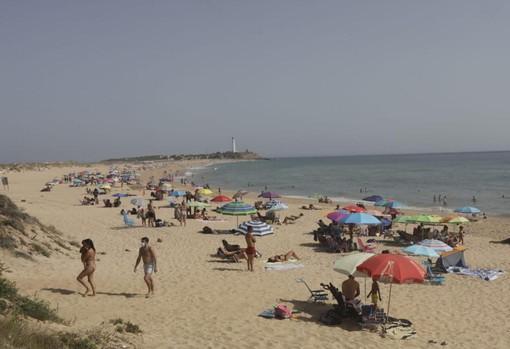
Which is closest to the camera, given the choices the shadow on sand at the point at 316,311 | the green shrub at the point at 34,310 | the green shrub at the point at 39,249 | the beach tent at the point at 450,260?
the green shrub at the point at 34,310

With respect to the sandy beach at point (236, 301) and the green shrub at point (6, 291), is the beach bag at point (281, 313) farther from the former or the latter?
the green shrub at point (6, 291)

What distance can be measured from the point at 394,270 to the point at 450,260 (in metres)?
5.93

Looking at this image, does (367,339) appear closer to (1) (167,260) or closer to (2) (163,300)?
(2) (163,300)

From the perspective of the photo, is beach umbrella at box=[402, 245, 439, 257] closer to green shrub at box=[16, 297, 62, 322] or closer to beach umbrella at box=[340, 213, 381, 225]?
beach umbrella at box=[340, 213, 381, 225]

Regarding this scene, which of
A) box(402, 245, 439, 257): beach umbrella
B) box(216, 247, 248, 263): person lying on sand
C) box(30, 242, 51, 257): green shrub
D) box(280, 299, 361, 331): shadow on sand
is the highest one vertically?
box(30, 242, 51, 257): green shrub

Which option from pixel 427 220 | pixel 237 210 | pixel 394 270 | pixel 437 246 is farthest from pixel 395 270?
pixel 237 210

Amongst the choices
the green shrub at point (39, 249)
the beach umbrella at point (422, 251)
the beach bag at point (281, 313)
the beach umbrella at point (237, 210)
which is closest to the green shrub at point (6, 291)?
the beach bag at point (281, 313)

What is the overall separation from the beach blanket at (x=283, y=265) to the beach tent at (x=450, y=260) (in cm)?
386

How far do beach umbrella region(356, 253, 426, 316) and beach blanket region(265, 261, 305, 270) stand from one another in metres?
4.67

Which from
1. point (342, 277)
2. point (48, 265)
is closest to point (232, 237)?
point (342, 277)

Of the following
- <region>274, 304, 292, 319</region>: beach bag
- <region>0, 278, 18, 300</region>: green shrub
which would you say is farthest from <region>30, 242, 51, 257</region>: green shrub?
<region>274, 304, 292, 319</region>: beach bag

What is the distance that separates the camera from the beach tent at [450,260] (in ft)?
40.6

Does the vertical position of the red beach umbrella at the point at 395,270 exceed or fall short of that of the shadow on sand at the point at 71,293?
it exceeds it

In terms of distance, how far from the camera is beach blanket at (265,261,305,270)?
1224 centimetres
